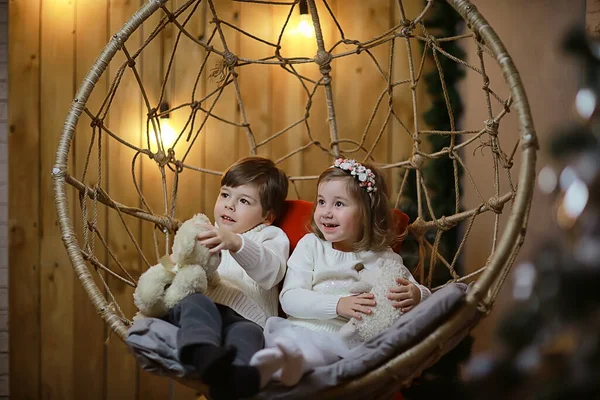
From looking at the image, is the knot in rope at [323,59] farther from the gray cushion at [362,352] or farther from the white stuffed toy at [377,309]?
the gray cushion at [362,352]

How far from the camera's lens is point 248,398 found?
1.09 m

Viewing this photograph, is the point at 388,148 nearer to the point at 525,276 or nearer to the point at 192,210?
the point at 192,210

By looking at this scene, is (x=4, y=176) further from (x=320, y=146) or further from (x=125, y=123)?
(x=320, y=146)

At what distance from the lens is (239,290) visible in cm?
154

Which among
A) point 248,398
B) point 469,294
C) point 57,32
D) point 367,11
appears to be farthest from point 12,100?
point 469,294

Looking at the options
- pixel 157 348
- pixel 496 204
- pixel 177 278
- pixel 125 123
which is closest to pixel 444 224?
pixel 496 204

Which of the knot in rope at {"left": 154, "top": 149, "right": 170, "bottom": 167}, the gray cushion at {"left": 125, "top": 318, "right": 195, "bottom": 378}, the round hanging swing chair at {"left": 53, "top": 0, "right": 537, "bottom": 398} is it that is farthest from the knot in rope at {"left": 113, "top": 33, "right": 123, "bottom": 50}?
the gray cushion at {"left": 125, "top": 318, "right": 195, "bottom": 378}

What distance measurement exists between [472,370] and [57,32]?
2.12 meters

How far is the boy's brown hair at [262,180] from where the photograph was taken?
5.65 feet

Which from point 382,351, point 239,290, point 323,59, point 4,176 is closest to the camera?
point 382,351

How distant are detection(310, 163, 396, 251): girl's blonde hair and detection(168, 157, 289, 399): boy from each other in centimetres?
20

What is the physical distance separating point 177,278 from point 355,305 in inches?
16.0

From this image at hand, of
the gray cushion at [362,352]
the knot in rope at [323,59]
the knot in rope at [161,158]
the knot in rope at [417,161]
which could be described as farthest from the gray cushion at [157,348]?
the knot in rope at [323,59]

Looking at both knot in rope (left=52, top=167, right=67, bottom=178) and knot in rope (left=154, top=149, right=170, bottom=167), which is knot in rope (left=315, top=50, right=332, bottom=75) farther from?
knot in rope (left=52, top=167, right=67, bottom=178)
